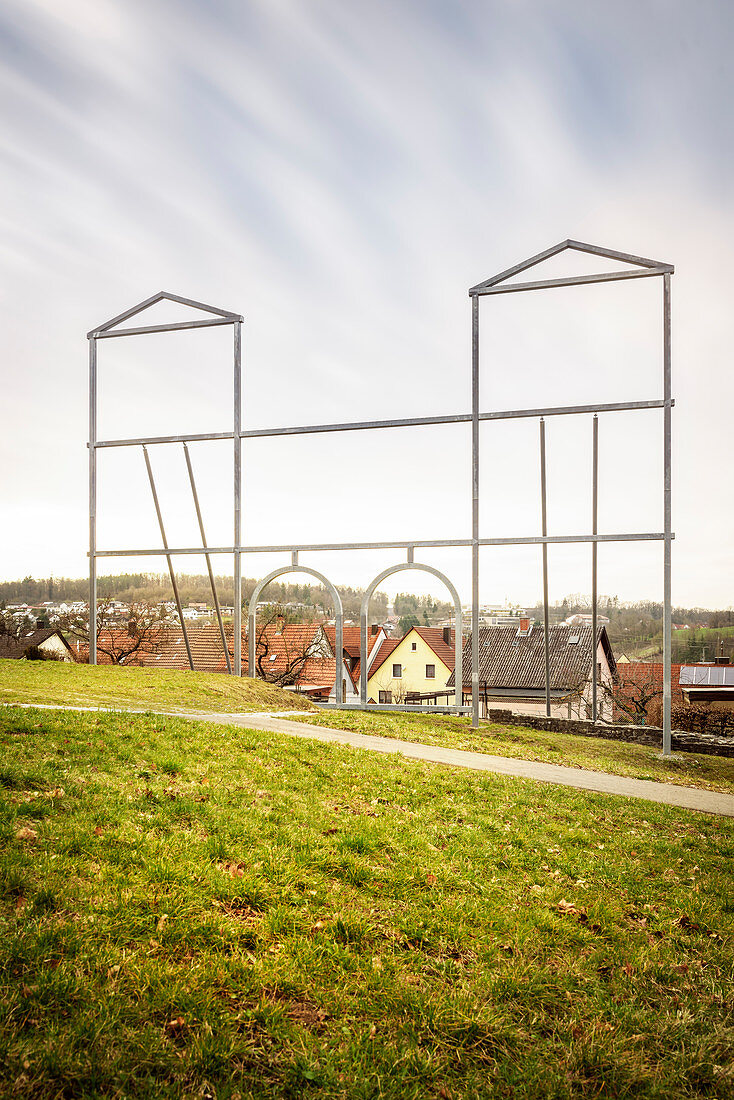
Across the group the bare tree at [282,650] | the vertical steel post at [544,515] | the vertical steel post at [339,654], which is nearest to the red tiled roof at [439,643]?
the vertical steel post at [339,654]

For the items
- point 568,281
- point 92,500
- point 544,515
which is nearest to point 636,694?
point 544,515

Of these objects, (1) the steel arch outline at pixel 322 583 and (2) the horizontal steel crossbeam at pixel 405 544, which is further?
(1) the steel arch outline at pixel 322 583

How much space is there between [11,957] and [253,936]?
1186mm

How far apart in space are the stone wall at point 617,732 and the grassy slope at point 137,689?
16.2 feet

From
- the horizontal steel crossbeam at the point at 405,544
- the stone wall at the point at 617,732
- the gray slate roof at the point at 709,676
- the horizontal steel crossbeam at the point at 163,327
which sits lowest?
the stone wall at the point at 617,732

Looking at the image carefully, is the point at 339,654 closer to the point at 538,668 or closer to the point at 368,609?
the point at 368,609

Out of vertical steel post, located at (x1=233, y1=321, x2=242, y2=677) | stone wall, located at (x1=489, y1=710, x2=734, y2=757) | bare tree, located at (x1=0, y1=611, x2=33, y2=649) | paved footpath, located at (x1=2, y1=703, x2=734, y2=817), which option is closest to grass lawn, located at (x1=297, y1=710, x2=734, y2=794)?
stone wall, located at (x1=489, y1=710, x2=734, y2=757)

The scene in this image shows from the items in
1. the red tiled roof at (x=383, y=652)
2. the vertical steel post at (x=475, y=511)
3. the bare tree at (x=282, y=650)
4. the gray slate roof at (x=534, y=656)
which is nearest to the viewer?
the vertical steel post at (x=475, y=511)

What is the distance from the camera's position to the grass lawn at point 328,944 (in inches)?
116

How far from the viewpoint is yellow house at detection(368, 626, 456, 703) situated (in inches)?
630

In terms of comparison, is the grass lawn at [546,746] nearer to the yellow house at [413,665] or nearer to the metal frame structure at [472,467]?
the metal frame structure at [472,467]

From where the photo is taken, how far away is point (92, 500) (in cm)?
1712

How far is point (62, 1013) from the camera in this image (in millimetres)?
2945

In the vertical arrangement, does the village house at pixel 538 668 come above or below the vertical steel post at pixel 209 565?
below
